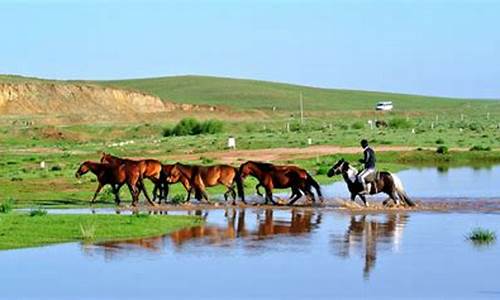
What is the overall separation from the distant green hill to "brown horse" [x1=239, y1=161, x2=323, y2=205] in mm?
122927

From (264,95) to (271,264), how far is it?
505 feet

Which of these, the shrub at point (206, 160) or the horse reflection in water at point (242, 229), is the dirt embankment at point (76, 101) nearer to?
the shrub at point (206, 160)

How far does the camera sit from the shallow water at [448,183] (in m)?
35.1

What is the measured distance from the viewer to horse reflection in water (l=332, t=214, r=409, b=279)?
20891 mm

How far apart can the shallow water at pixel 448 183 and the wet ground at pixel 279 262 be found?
23.0ft

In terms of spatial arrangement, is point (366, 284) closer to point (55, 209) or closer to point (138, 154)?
point (55, 209)

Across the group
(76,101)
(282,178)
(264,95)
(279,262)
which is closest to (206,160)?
(282,178)

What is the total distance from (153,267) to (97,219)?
6844mm

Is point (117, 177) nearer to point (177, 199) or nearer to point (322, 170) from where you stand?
point (177, 199)

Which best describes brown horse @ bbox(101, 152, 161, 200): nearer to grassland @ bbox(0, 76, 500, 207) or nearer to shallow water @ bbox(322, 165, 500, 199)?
grassland @ bbox(0, 76, 500, 207)

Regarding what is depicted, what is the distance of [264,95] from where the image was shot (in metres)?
173

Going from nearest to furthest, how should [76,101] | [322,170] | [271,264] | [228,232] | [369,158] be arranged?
[271,264] → [228,232] → [369,158] → [322,170] → [76,101]

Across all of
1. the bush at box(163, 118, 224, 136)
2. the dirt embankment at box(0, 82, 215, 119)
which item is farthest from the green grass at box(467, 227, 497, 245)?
the dirt embankment at box(0, 82, 215, 119)

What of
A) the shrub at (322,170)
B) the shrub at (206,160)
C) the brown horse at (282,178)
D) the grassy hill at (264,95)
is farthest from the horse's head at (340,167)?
the grassy hill at (264,95)
